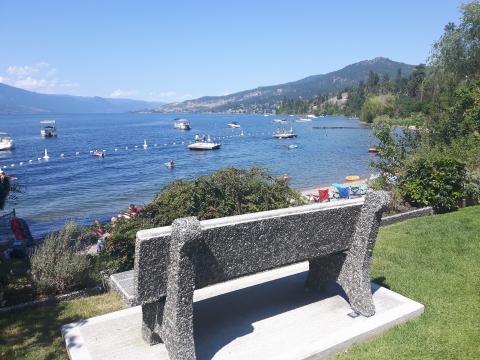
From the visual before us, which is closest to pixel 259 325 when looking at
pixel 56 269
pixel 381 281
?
pixel 381 281

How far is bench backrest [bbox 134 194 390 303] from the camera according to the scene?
404 cm

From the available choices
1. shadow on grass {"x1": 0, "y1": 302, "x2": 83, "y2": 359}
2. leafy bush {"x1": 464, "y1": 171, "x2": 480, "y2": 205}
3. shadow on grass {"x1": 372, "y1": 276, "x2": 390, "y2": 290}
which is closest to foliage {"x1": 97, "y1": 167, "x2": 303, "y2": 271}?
shadow on grass {"x1": 0, "y1": 302, "x2": 83, "y2": 359}

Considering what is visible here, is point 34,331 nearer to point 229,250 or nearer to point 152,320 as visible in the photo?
point 152,320

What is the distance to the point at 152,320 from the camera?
15.5 ft

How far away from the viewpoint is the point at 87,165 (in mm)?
44344

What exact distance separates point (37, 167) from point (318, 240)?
44.0m

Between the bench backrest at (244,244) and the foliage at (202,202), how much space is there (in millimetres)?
2999

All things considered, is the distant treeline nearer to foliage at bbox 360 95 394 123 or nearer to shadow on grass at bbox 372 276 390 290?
foliage at bbox 360 95 394 123

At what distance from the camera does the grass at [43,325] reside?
4973mm

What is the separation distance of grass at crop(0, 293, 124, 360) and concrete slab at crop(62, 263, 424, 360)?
293 mm

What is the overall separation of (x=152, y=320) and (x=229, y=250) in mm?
1278

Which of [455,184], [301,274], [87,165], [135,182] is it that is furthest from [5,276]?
[87,165]

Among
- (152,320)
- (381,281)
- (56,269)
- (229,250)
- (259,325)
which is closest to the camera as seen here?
(229,250)

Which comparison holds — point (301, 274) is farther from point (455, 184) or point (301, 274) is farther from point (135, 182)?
point (135, 182)
